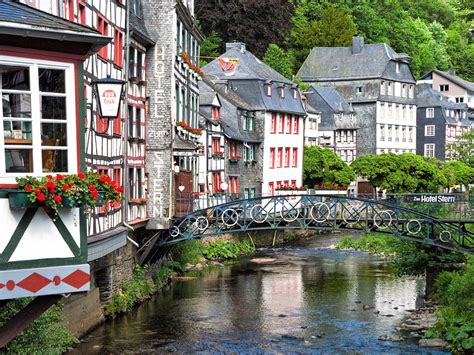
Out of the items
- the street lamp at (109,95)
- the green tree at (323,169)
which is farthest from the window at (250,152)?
the street lamp at (109,95)

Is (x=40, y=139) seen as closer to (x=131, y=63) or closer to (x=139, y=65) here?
(x=131, y=63)

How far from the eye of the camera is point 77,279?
522 inches

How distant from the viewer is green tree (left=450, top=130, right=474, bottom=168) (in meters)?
85.6

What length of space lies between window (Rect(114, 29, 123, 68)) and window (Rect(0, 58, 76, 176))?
1444 centimetres

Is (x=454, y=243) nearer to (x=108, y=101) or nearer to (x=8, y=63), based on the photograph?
(x=108, y=101)

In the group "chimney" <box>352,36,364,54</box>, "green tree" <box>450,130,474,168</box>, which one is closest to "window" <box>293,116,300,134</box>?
"green tree" <box>450,130,474,168</box>

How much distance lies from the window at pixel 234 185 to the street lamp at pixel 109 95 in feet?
112

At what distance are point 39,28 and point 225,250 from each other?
1372 inches

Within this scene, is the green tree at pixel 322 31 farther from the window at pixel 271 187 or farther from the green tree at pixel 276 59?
the window at pixel 271 187

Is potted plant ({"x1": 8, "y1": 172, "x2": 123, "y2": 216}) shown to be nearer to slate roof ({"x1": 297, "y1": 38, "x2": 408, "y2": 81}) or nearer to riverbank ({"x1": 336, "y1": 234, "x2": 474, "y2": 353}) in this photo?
riverbank ({"x1": 336, "y1": 234, "x2": 474, "y2": 353})

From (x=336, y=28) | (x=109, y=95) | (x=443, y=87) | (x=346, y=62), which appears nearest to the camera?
(x=109, y=95)

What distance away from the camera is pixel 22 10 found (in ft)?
43.3

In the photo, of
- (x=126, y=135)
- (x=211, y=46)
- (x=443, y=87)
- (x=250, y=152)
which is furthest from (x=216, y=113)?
Result: (x=443, y=87)

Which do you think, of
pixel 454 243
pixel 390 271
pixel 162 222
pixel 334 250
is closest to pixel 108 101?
pixel 162 222
